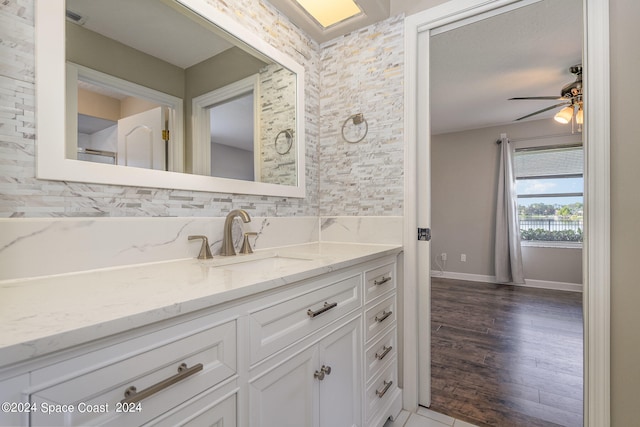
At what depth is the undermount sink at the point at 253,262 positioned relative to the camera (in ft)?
3.81

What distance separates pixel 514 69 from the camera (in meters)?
2.85

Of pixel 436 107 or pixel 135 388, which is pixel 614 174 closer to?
pixel 135 388

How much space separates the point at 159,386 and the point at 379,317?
110 centimetres

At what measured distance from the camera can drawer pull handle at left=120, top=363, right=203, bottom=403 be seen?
53cm

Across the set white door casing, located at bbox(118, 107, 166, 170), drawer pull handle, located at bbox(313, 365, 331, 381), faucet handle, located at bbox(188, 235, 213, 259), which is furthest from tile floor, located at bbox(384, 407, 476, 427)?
white door casing, located at bbox(118, 107, 166, 170)

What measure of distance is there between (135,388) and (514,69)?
3629mm

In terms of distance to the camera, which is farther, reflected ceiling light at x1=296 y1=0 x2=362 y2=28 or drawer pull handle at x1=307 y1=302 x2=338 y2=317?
reflected ceiling light at x1=296 y1=0 x2=362 y2=28

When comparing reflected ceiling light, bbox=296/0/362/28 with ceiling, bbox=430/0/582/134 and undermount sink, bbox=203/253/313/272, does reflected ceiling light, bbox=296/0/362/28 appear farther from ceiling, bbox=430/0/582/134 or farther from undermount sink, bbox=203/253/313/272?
undermount sink, bbox=203/253/313/272

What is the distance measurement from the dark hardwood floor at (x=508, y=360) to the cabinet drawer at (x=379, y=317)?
0.62 m

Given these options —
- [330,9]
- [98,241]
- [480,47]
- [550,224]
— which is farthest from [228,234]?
[550,224]

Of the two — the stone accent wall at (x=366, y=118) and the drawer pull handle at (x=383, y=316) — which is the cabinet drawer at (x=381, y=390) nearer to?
the drawer pull handle at (x=383, y=316)

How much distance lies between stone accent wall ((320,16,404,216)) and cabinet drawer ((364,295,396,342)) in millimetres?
520

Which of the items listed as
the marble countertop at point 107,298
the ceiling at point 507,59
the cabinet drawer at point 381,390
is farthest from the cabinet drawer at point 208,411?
the ceiling at point 507,59

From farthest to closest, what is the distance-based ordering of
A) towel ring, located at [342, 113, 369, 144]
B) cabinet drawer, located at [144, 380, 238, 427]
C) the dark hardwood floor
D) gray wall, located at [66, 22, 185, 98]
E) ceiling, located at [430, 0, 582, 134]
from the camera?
ceiling, located at [430, 0, 582, 134], towel ring, located at [342, 113, 369, 144], the dark hardwood floor, gray wall, located at [66, 22, 185, 98], cabinet drawer, located at [144, 380, 238, 427]
